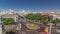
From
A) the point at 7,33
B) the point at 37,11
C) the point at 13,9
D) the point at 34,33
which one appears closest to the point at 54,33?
the point at 34,33

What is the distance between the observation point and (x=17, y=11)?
663cm

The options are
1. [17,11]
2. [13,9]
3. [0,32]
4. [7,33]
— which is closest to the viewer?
[7,33]

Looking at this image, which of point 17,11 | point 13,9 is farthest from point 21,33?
point 17,11

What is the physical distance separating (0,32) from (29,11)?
4.43 metres

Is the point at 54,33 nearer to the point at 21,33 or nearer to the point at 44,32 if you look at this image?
the point at 44,32

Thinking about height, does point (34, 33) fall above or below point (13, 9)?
below

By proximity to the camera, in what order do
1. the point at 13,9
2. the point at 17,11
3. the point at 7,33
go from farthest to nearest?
the point at 17,11
the point at 13,9
the point at 7,33

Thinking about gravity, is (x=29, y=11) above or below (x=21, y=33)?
above

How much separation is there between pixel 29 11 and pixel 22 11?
31 centimetres

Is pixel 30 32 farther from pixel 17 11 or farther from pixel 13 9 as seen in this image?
pixel 17 11

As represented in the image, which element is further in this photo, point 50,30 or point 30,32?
point 50,30

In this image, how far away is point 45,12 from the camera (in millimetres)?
6750

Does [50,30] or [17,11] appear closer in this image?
[50,30]

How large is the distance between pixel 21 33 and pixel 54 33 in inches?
22.2
